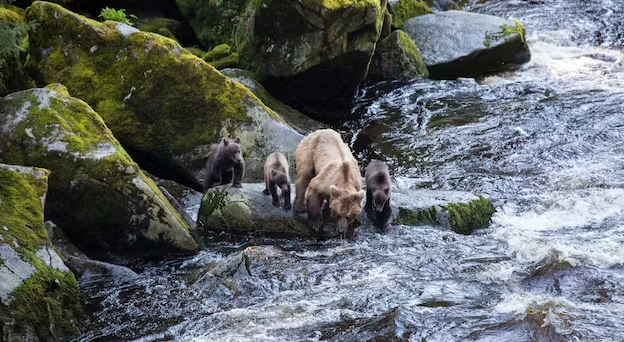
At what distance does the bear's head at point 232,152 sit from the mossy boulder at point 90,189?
1.62 m

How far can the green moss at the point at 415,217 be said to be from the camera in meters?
10.4

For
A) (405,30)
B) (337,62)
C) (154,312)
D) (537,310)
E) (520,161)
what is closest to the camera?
(537,310)

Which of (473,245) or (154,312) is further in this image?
(473,245)

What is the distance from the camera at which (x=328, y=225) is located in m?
10.4

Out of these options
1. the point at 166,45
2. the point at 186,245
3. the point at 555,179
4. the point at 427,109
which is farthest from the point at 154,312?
the point at 427,109

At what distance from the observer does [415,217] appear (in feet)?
34.4

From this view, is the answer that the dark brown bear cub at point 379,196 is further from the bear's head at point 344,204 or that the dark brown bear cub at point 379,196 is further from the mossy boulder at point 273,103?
the mossy boulder at point 273,103

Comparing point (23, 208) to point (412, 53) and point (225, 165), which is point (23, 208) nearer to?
point (225, 165)

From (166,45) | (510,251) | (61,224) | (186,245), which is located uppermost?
(166,45)

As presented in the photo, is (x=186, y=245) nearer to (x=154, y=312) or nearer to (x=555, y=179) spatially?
(x=154, y=312)

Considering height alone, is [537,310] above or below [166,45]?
below

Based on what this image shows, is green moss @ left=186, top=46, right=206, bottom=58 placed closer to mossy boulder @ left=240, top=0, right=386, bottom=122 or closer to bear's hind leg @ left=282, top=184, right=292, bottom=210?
mossy boulder @ left=240, top=0, right=386, bottom=122

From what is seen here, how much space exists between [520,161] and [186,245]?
6961 mm

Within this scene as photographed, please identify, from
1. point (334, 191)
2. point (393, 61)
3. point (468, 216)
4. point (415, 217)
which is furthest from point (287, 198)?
point (393, 61)
